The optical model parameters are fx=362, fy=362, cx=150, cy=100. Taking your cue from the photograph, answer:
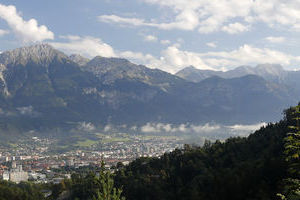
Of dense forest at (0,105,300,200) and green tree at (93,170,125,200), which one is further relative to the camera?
dense forest at (0,105,300,200)

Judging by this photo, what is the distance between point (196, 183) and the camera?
88.4m

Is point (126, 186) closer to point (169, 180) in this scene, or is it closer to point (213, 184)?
point (169, 180)

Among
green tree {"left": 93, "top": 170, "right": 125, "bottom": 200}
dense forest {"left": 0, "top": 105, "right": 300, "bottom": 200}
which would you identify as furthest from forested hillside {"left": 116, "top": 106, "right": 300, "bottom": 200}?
green tree {"left": 93, "top": 170, "right": 125, "bottom": 200}

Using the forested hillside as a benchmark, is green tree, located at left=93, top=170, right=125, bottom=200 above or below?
above

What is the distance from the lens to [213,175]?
86.1 metres

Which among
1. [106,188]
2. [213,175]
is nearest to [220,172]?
[213,175]

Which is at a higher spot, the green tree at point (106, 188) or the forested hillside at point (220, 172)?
the green tree at point (106, 188)

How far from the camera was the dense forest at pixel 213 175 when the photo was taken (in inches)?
2704

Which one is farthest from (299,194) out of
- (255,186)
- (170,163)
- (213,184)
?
(170,163)

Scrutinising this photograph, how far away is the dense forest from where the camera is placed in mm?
68688

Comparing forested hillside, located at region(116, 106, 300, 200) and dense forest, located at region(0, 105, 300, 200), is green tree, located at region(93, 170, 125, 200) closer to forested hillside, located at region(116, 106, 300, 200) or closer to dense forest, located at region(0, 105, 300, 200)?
dense forest, located at region(0, 105, 300, 200)

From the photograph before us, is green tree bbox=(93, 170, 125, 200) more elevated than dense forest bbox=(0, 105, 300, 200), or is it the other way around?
green tree bbox=(93, 170, 125, 200)

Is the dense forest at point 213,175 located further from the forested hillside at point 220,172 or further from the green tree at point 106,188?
the green tree at point 106,188

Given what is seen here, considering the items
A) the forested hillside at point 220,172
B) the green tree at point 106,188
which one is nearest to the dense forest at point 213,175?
the forested hillside at point 220,172
